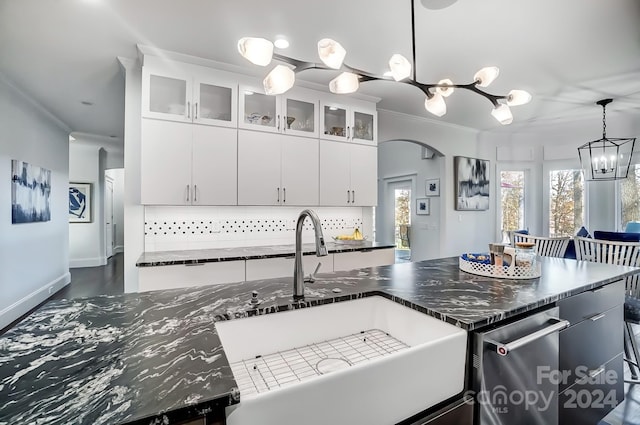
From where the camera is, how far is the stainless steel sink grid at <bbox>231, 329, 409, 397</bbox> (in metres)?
1.01

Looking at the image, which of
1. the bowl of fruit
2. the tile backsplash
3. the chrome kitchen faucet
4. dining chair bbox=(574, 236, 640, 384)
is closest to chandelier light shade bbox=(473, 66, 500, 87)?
the chrome kitchen faucet

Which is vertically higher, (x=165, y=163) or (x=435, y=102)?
(x=435, y=102)

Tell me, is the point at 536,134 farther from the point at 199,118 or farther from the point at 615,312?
the point at 199,118

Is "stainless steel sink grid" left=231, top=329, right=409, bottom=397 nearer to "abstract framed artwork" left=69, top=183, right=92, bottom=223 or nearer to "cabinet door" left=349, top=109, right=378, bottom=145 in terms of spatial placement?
"cabinet door" left=349, top=109, right=378, bottom=145

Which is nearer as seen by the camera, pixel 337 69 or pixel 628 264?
pixel 337 69

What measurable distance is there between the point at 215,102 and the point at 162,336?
255 cm

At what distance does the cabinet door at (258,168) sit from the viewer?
10.00 ft

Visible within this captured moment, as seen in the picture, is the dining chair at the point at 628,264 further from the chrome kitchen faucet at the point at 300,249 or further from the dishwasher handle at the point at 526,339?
the chrome kitchen faucet at the point at 300,249

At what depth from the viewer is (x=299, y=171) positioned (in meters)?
3.35

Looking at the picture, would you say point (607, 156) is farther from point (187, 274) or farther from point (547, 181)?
point (187, 274)

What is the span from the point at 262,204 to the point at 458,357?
2446 millimetres

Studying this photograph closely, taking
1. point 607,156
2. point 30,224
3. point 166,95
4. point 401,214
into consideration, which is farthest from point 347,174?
point 30,224

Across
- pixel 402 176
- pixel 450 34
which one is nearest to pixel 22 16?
pixel 450 34

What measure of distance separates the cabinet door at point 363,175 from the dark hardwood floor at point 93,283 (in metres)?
3.97
